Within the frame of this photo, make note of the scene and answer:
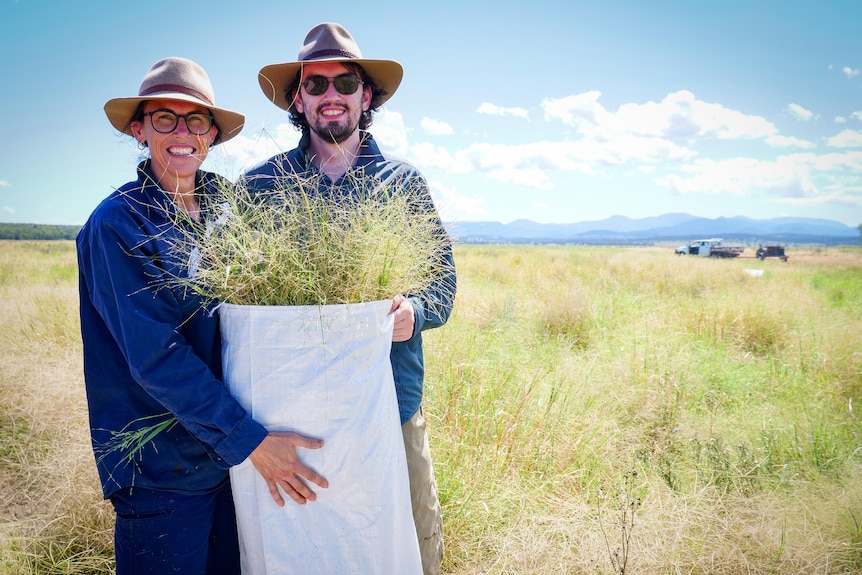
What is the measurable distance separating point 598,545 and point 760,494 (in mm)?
1172

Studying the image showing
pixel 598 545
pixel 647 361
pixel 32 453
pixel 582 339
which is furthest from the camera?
pixel 582 339

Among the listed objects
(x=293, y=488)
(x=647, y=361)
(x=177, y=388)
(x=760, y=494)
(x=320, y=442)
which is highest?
(x=177, y=388)

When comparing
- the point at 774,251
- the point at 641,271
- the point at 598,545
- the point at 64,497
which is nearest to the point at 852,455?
the point at 598,545

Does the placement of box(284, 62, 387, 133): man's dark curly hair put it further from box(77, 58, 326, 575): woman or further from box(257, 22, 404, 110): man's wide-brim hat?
box(77, 58, 326, 575): woman

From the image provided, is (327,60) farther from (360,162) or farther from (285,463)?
(285,463)

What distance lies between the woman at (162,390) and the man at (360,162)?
1.22 ft

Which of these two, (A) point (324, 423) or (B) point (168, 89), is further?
(B) point (168, 89)

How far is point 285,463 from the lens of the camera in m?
1.37

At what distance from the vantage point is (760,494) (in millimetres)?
2742

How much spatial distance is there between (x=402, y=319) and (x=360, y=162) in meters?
0.90

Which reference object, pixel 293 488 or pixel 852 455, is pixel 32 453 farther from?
pixel 852 455

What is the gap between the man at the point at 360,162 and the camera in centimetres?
184

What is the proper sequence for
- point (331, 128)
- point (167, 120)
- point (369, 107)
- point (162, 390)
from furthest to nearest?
point (369, 107), point (331, 128), point (167, 120), point (162, 390)

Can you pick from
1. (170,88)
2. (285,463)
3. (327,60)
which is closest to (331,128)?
(327,60)
